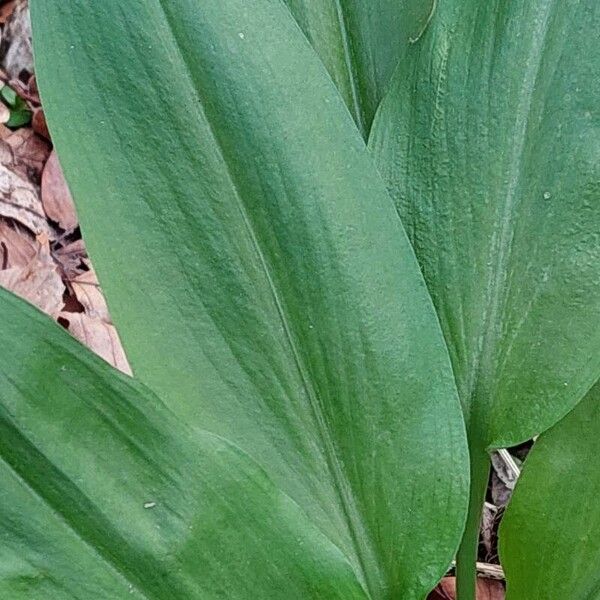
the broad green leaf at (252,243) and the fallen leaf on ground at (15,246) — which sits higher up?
the fallen leaf on ground at (15,246)

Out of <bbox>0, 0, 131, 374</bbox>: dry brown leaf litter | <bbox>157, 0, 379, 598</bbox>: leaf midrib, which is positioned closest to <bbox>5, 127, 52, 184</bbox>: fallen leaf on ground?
<bbox>0, 0, 131, 374</bbox>: dry brown leaf litter

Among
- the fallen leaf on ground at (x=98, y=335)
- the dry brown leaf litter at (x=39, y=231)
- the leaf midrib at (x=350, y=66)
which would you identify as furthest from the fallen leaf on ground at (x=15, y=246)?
the leaf midrib at (x=350, y=66)

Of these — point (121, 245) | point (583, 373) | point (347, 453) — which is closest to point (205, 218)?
point (121, 245)

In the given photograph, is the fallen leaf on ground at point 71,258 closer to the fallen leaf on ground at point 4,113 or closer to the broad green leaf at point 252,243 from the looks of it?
the fallen leaf on ground at point 4,113

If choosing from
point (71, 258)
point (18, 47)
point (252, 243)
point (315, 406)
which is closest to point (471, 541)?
point (315, 406)

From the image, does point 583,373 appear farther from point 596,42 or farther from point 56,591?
point 56,591

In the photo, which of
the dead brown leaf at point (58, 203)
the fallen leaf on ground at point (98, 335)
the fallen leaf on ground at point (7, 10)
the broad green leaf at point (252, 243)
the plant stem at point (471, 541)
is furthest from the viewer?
the fallen leaf on ground at point (7, 10)
